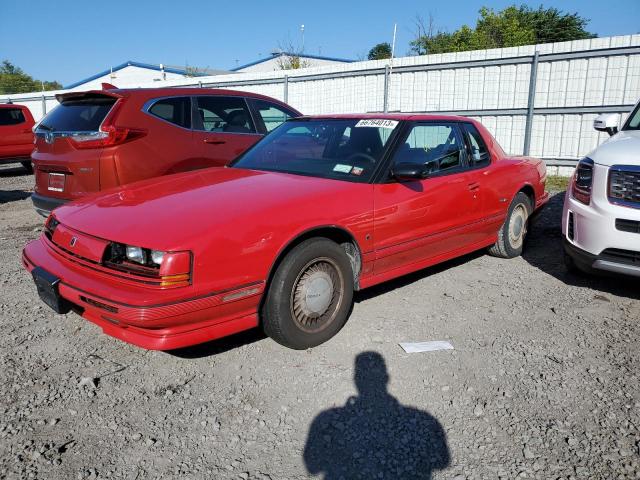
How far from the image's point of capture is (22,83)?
168 ft

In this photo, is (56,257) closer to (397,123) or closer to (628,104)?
(397,123)

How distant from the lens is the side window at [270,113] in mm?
6441

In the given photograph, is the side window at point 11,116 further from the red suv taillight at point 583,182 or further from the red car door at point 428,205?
the red suv taillight at point 583,182

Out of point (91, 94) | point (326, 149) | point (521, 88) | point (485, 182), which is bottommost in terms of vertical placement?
point (485, 182)

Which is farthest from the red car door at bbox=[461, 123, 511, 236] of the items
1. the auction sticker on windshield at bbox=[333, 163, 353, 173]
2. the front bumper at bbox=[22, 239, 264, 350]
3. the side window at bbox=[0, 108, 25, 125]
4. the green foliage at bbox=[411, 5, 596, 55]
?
the green foliage at bbox=[411, 5, 596, 55]

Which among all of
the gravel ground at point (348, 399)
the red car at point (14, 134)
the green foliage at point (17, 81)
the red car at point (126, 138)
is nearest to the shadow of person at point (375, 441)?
the gravel ground at point (348, 399)

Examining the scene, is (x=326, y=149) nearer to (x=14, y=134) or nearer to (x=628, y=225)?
(x=628, y=225)

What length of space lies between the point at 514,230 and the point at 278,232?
10.8ft

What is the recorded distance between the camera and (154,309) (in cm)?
257

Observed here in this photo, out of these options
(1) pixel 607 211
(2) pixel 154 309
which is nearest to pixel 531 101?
(1) pixel 607 211

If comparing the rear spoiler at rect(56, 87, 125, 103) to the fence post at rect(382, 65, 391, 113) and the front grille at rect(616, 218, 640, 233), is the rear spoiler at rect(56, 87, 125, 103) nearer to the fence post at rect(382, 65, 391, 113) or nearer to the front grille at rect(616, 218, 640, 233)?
the front grille at rect(616, 218, 640, 233)

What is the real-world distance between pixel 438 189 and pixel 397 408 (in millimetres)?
2003

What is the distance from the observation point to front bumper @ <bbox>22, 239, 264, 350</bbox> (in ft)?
8.51

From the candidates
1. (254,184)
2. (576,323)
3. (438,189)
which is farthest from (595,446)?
(254,184)
